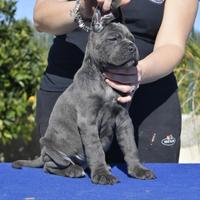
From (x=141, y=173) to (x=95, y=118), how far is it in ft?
0.83

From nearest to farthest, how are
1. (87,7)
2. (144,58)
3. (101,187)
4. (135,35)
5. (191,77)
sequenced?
(101,187)
(87,7)
(144,58)
(135,35)
(191,77)

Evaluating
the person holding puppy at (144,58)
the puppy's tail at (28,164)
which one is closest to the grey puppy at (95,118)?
the puppy's tail at (28,164)

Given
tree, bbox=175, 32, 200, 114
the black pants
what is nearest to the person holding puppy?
the black pants

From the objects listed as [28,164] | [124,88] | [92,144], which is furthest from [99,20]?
[28,164]

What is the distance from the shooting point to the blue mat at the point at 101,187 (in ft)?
6.26

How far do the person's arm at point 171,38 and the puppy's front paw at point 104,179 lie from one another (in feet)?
1.42

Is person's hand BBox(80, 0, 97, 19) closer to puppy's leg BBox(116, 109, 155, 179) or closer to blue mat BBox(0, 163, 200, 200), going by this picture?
puppy's leg BBox(116, 109, 155, 179)

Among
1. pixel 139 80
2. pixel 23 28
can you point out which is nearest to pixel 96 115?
pixel 139 80

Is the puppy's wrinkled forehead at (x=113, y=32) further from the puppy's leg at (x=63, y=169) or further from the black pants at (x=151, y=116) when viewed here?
the black pants at (x=151, y=116)

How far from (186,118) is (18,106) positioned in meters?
1.48

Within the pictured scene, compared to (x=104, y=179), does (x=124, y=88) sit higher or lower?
higher

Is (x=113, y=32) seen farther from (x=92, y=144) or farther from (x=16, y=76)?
(x=16, y=76)

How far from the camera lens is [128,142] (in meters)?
2.23

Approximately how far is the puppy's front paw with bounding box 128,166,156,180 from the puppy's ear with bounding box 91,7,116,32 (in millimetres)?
503
